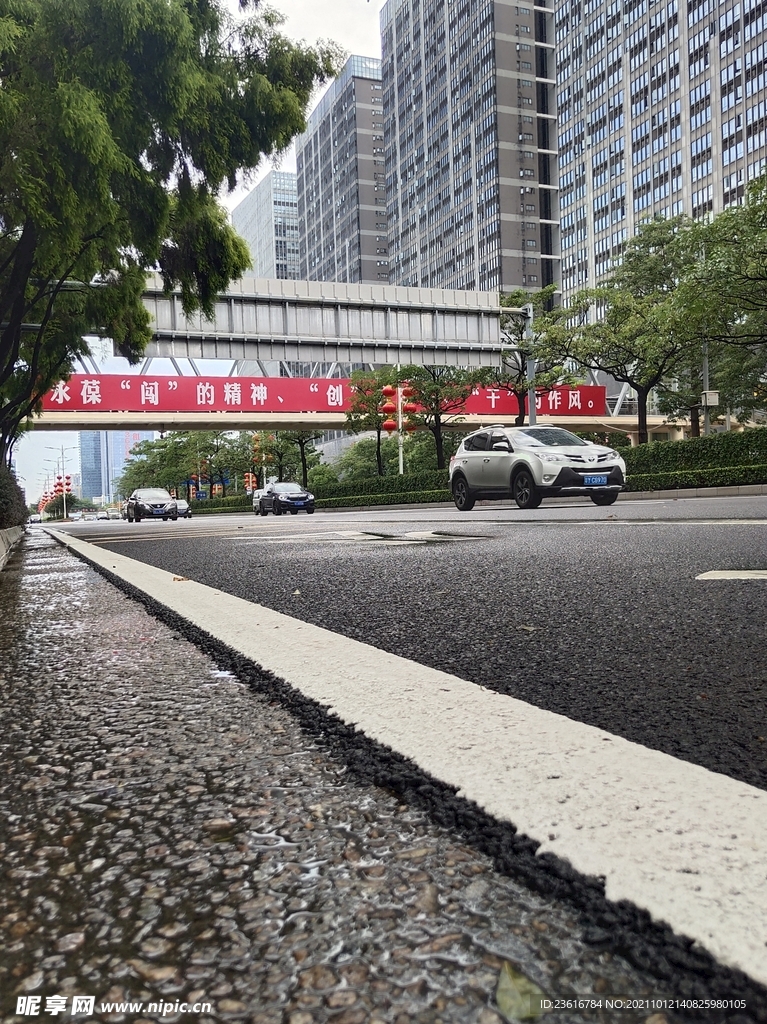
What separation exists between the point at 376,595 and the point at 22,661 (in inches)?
63.7

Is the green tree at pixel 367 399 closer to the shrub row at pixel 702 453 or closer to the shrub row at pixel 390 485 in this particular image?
the shrub row at pixel 390 485

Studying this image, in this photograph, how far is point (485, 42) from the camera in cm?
11112

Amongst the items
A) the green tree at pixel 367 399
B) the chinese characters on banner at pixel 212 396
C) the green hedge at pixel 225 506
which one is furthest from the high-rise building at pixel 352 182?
the green tree at pixel 367 399

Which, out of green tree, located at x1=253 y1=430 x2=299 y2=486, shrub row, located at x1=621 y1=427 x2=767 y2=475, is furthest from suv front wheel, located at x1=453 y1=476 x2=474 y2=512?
green tree, located at x1=253 y1=430 x2=299 y2=486

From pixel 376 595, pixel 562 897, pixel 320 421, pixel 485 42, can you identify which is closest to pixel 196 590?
pixel 376 595

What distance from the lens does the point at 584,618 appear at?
2.78 metres

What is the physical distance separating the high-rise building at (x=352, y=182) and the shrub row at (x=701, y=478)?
117m

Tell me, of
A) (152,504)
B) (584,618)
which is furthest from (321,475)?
(584,618)

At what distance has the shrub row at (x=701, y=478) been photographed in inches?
770

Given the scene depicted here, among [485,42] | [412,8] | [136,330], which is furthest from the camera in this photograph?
[412,8]

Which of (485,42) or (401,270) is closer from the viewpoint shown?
(485,42)

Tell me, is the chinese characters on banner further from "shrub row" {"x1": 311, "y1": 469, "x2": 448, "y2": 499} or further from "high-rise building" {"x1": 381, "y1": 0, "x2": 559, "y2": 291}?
"high-rise building" {"x1": 381, "y1": 0, "x2": 559, "y2": 291}

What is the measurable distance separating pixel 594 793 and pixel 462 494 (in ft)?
48.3

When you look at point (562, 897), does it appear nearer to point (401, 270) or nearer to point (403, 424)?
point (403, 424)
